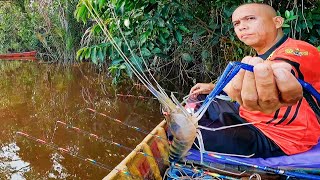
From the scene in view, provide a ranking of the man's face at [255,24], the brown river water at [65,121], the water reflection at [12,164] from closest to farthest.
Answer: the man's face at [255,24]
the water reflection at [12,164]
the brown river water at [65,121]

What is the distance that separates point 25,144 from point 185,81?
3.03 meters

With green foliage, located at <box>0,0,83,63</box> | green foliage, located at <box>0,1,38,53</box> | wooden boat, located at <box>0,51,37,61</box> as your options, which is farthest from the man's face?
wooden boat, located at <box>0,51,37,61</box>

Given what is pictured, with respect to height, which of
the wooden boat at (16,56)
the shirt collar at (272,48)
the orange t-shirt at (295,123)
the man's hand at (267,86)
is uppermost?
the man's hand at (267,86)

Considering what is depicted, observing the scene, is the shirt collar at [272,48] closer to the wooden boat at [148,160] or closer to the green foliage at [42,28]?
the wooden boat at [148,160]

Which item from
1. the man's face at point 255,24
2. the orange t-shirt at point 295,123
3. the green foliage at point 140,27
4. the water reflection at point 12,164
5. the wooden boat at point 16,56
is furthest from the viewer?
the wooden boat at point 16,56

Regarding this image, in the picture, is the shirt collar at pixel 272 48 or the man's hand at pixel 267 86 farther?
the shirt collar at pixel 272 48

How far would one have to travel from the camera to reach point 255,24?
1.88m

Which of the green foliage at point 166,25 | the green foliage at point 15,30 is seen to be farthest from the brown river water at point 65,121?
the green foliage at point 15,30

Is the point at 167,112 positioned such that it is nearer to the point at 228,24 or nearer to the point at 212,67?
the point at 228,24

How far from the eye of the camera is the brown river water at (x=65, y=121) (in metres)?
3.54

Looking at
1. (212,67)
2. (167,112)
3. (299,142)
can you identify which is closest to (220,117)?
(299,142)

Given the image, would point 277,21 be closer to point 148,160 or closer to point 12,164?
point 148,160

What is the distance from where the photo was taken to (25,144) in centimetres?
407

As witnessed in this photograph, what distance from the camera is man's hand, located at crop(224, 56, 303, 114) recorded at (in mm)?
1062
